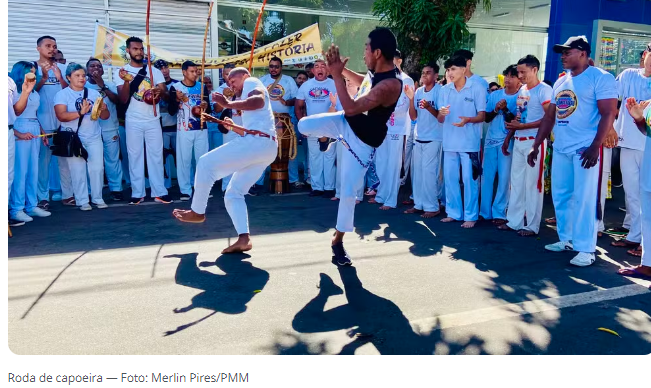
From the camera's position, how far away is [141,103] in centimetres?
793

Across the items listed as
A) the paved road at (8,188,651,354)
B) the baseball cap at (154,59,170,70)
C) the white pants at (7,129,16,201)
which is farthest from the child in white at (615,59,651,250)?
the white pants at (7,129,16,201)

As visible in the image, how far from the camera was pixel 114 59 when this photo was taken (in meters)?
9.55

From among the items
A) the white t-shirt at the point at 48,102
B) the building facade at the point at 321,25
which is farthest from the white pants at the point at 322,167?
the white t-shirt at the point at 48,102

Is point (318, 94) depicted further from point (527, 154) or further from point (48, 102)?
point (48, 102)

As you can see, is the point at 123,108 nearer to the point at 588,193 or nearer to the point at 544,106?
the point at 544,106

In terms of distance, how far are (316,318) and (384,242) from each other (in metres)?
2.32

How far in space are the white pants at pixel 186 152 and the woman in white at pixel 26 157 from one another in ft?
6.64

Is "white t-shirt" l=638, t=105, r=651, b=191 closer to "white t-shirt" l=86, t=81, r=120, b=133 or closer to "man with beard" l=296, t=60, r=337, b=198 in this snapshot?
"man with beard" l=296, t=60, r=337, b=198

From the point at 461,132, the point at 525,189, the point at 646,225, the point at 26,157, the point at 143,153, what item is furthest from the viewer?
the point at 143,153

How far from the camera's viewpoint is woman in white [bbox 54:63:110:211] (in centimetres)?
747

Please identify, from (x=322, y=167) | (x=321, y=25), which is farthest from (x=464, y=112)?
(x=321, y=25)

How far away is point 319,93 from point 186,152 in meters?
2.36

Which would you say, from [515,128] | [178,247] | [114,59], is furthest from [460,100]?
[114,59]

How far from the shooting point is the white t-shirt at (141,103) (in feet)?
25.7
